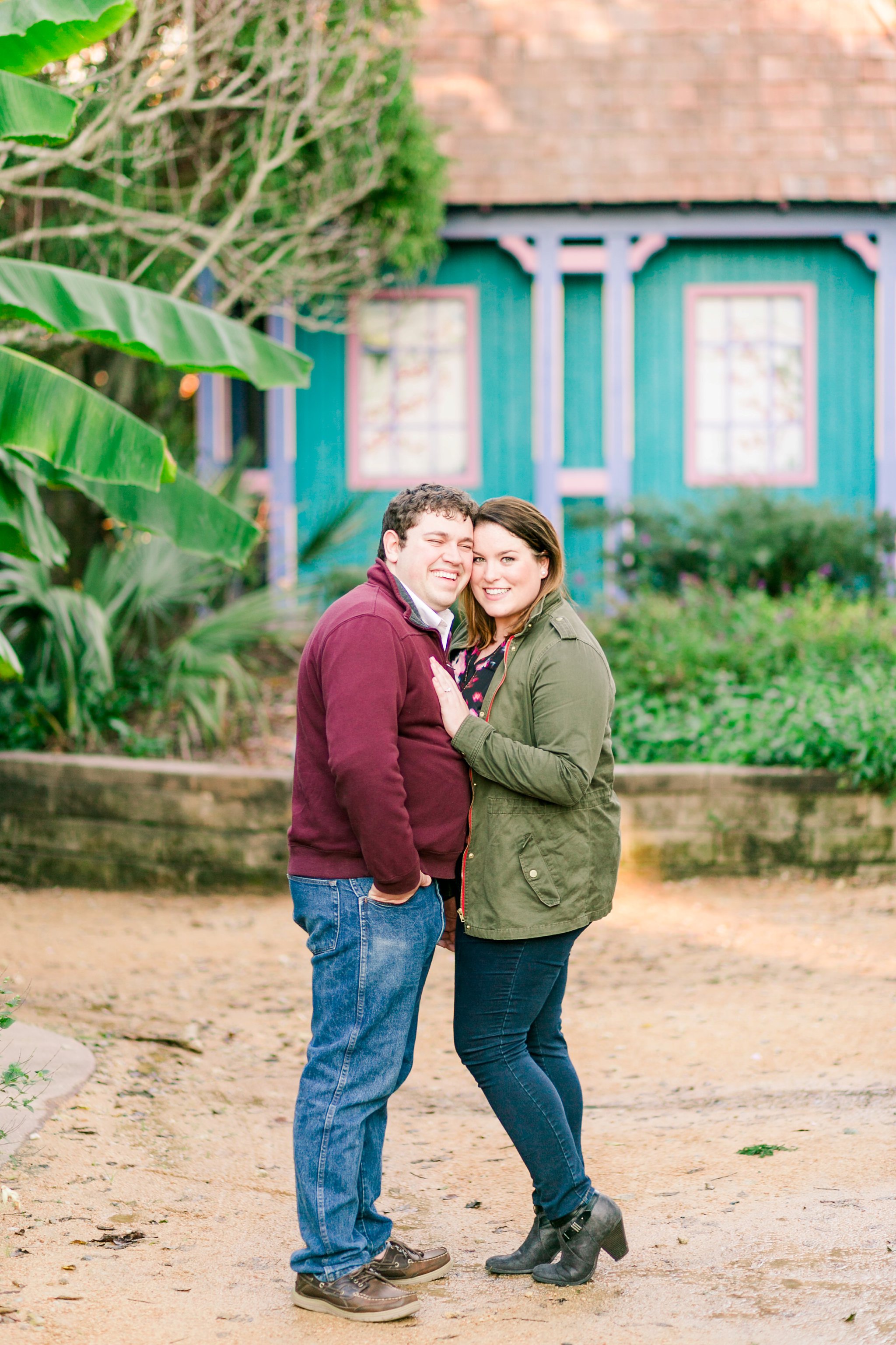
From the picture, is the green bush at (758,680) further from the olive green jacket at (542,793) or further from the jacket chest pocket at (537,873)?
the jacket chest pocket at (537,873)

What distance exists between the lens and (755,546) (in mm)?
11016

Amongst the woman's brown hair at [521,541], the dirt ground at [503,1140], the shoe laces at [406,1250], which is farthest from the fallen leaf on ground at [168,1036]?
the woman's brown hair at [521,541]

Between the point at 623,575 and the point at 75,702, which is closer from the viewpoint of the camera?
the point at 75,702

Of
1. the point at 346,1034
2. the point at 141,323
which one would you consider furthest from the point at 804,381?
the point at 346,1034

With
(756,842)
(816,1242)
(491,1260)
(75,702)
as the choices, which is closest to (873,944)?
(756,842)

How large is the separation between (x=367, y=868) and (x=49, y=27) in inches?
163

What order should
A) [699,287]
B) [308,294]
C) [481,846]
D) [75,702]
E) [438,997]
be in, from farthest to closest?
[699,287] < [308,294] < [75,702] < [438,997] < [481,846]

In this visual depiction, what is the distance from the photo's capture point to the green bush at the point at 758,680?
7.98 m

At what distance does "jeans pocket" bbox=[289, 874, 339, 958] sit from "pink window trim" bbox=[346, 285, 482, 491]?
379 inches

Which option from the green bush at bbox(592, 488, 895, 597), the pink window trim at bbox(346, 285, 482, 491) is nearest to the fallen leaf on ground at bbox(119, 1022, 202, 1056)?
the green bush at bbox(592, 488, 895, 597)

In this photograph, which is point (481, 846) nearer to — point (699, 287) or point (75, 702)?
point (75, 702)

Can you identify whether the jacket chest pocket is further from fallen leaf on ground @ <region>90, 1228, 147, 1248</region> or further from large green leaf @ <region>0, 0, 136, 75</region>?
large green leaf @ <region>0, 0, 136, 75</region>

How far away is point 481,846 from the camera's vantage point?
3289mm

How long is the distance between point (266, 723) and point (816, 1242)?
638cm
